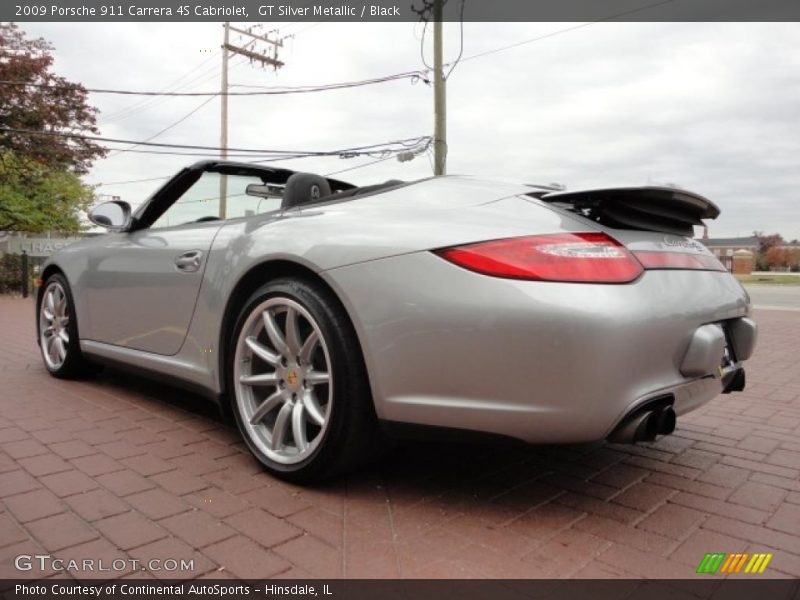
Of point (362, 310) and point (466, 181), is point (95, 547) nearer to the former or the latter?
point (362, 310)

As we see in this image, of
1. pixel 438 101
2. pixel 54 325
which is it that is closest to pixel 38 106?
pixel 438 101

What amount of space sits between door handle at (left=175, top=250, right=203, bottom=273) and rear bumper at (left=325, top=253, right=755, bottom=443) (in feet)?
3.41

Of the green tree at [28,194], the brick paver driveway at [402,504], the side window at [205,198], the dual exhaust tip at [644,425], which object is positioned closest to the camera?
the brick paver driveway at [402,504]

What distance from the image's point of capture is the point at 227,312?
254 centimetres

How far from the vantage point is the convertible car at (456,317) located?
175 cm

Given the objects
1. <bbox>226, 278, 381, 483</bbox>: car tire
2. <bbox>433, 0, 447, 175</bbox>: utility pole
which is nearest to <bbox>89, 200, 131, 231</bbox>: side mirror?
<bbox>226, 278, 381, 483</bbox>: car tire

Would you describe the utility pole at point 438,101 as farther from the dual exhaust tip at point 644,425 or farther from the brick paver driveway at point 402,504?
the dual exhaust tip at point 644,425

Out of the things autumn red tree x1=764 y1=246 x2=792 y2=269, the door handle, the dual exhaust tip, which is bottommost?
autumn red tree x1=764 y1=246 x2=792 y2=269

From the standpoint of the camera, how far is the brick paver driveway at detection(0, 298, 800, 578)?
1716 mm

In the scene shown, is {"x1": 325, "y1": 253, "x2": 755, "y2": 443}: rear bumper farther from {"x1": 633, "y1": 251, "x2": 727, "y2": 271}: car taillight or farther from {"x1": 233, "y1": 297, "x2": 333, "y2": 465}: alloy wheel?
{"x1": 233, "y1": 297, "x2": 333, "y2": 465}: alloy wheel

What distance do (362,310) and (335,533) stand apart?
75 centimetres

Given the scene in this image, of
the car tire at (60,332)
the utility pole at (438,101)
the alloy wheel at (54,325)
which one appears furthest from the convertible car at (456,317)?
the utility pole at (438,101)

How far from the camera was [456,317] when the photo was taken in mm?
1829

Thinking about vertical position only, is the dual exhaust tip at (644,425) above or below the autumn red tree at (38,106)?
below
